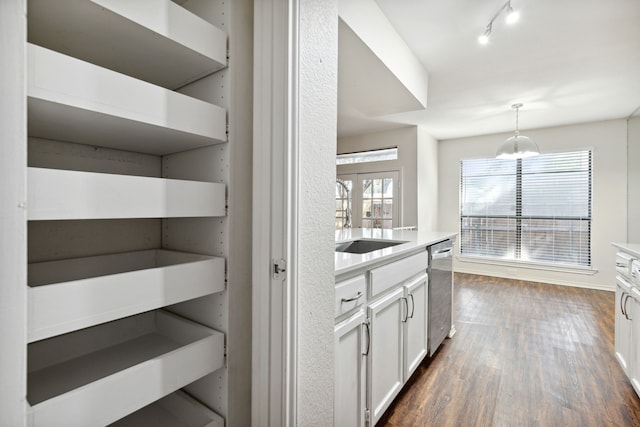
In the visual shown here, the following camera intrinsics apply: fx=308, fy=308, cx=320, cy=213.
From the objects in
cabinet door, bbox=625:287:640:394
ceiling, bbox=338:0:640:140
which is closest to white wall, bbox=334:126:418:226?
ceiling, bbox=338:0:640:140

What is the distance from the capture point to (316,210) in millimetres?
957

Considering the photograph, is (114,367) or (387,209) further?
(387,209)

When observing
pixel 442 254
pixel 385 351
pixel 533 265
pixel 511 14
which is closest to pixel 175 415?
pixel 385 351

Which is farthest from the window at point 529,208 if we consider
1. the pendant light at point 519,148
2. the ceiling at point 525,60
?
the pendant light at point 519,148

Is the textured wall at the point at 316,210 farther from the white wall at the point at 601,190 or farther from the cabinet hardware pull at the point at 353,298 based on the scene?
the white wall at the point at 601,190

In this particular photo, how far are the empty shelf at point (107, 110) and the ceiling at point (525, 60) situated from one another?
181 cm

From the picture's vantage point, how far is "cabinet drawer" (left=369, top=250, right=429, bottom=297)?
141 centimetres

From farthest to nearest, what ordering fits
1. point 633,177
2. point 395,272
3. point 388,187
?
point 388,187 → point 633,177 → point 395,272

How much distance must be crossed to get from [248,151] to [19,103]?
56 centimetres

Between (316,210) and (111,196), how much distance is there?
0.53 metres

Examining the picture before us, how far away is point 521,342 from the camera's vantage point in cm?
261

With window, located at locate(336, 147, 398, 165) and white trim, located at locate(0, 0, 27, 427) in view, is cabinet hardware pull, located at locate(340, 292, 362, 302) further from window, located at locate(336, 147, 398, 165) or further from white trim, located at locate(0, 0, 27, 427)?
window, located at locate(336, 147, 398, 165)

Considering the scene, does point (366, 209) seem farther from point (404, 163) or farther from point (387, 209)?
point (404, 163)

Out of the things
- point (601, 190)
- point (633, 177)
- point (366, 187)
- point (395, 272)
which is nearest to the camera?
point (395, 272)
